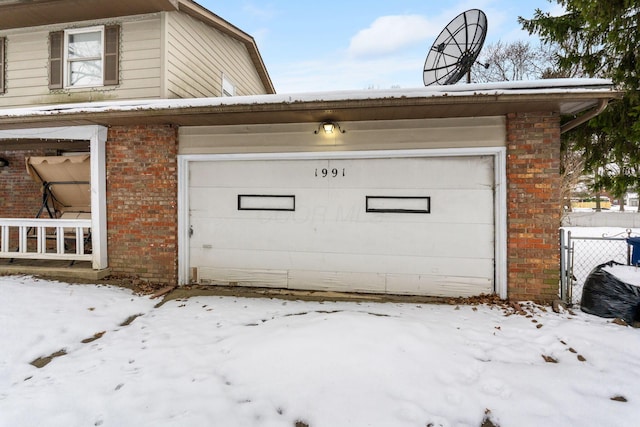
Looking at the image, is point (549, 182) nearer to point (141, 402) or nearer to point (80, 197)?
point (141, 402)

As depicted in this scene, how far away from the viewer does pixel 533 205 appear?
414cm

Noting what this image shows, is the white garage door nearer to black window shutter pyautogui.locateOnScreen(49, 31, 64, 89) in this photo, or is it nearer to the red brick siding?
black window shutter pyautogui.locateOnScreen(49, 31, 64, 89)

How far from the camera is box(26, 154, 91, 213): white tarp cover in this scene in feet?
19.9

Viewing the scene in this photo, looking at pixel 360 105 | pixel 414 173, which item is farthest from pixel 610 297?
pixel 360 105

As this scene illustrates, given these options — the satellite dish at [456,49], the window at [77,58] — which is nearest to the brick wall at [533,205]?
the satellite dish at [456,49]

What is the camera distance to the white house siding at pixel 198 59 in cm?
629

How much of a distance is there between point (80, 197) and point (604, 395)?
8526mm

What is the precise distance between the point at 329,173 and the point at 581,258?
747 centimetres

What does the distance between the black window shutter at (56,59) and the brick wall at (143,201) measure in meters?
2.74

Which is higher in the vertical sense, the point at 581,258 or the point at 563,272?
the point at 563,272

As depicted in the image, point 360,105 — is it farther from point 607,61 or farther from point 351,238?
point 607,61

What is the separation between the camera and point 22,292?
4.34m

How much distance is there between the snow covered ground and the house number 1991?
197 cm

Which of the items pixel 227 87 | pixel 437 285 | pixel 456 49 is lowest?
pixel 437 285
